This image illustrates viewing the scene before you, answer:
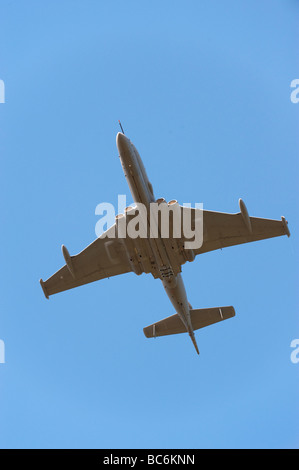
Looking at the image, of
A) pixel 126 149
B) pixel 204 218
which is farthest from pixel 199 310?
pixel 126 149

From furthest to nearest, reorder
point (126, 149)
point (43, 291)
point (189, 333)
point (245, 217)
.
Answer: point (189, 333)
point (43, 291)
point (245, 217)
point (126, 149)

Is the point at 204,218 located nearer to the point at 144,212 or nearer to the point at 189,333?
the point at 144,212

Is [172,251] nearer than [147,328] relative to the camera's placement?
Yes

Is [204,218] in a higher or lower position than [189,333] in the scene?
higher

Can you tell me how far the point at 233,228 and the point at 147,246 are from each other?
18.1 ft

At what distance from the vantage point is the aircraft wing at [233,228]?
3512 centimetres

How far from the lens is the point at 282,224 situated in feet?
115

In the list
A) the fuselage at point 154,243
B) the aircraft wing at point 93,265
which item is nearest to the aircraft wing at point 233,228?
the fuselage at point 154,243

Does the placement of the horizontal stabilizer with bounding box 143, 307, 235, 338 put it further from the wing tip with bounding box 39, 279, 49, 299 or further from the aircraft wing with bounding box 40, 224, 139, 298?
the wing tip with bounding box 39, 279, 49, 299

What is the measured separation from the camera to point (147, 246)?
34.9 meters

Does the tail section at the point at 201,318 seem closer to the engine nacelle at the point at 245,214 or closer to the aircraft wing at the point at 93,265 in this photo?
the aircraft wing at the point at 93,265

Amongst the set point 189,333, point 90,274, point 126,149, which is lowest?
point 189,333

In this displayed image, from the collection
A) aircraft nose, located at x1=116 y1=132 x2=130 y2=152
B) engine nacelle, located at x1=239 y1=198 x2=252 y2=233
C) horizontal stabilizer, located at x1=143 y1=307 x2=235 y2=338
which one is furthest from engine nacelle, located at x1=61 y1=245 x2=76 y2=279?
engine nacelle, located at x1=239 y1=198 x2=252 y2=233

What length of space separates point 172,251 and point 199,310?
23.8ft
